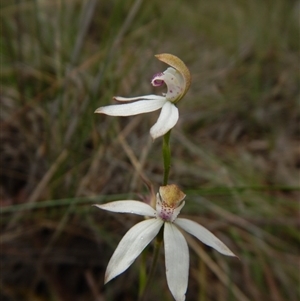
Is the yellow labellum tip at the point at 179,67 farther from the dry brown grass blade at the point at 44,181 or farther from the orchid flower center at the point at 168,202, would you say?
the dry brown grass blade at the point at 44,181

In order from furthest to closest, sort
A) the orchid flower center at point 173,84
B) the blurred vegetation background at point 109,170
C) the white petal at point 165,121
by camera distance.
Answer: the blurred vegetation background at point 109,170
the orchid flower center at point 173,84
the white petal at point 165,121

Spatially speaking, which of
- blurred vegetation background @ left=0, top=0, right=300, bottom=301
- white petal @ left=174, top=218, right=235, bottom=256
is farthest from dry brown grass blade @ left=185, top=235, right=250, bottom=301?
white petal @ left=174, top=218, right=235, bottom=256

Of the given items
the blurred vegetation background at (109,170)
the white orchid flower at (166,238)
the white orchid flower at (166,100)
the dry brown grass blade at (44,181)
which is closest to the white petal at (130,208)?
the white orchid flower at (166,238)

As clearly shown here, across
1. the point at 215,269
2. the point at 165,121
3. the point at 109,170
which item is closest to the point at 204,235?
the point at 165,121

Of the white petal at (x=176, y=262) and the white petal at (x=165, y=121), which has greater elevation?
the white petal at (x=165, y=121)

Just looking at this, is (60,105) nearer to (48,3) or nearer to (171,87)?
(171,87)

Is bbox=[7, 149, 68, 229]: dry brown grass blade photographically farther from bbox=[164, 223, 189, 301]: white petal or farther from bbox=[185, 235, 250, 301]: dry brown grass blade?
bbox=[164, 223, 189, 301]: white petal

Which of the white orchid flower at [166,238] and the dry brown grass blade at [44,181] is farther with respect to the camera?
the dry brown grass blade at [44,181]

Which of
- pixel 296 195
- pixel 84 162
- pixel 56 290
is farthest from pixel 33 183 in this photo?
pixel 296 195

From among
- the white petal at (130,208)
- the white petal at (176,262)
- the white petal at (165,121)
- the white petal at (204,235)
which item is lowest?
the white petal at (176,262)
